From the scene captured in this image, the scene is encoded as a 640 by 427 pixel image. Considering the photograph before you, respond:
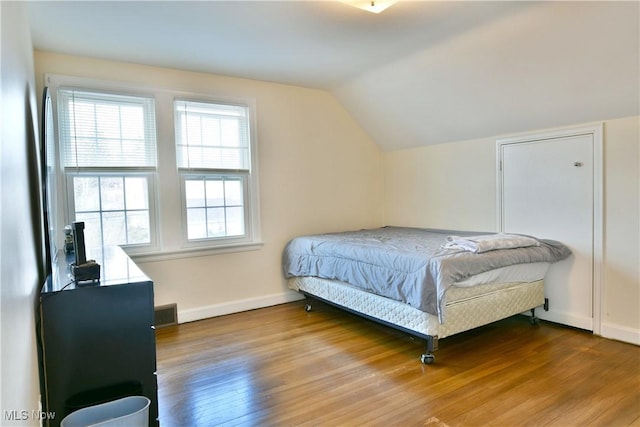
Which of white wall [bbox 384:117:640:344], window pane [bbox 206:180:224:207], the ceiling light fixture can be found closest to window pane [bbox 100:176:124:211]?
window pane [bbox 206:180:224:207]

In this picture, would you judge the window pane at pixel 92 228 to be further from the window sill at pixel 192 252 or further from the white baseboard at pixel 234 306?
the white baseboard at pixel 234 306

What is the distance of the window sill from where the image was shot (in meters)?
3.45

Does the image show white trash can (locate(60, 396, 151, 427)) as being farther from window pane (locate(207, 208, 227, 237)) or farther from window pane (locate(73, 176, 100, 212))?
window pane (locate(207, 208, 227, 237))

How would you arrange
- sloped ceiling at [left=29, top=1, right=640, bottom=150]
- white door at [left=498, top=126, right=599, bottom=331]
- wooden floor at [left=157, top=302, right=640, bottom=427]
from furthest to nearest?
white door at [left=498, top=126, right=599, bottom=331], sloped ceiling at [left=29, top=1, right=640, bottom=150], wooden floor at [left=157, top=302, right=640, bottom=427]

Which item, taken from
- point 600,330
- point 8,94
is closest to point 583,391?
point 600,330

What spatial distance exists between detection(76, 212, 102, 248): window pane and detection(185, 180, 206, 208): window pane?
786mm

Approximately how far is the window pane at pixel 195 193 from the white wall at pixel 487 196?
2.37 meters

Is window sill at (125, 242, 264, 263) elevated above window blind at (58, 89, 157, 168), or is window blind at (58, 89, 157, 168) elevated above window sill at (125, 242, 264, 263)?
window blind at (58, 89, 157, 168)

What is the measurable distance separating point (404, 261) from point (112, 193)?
101 inches

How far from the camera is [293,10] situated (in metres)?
2.47

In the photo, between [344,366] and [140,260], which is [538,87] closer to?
[344,366]

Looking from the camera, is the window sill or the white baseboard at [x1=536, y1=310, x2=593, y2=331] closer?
the white baseboard at [x1=536, y1=310, x2=593, y2=331]

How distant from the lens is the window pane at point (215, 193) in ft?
12.5

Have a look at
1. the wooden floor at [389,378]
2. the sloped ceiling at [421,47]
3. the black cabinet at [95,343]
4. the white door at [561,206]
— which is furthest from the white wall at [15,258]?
the white door at [561,206]
